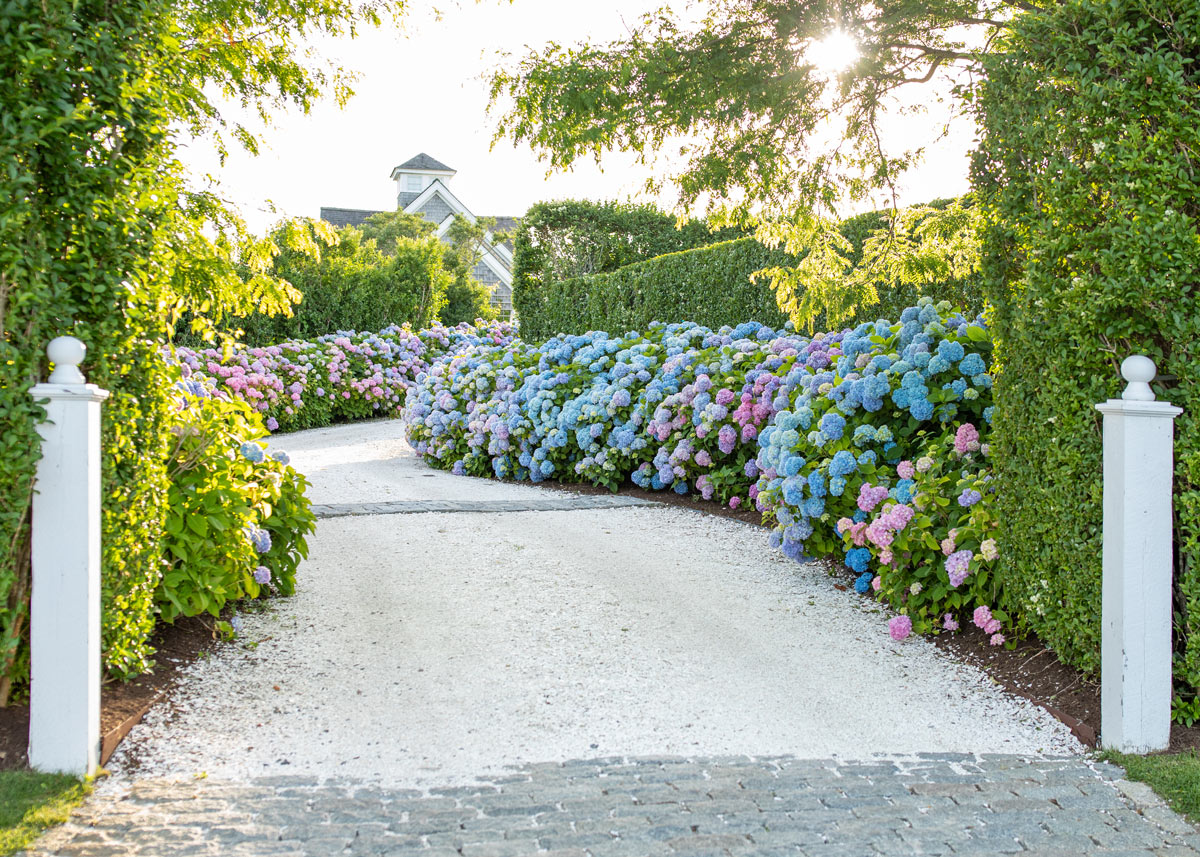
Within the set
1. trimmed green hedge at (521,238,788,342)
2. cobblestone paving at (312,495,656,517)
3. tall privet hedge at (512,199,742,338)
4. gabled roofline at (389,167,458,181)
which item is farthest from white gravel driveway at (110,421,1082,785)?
gabled roofline at (389,167,458,181)

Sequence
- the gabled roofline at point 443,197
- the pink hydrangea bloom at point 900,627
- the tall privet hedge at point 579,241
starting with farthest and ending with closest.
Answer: the gabled roofline at point 443,197, the tall privet hedge at point 579,241, the pink hydrangea bloom at point 900,627

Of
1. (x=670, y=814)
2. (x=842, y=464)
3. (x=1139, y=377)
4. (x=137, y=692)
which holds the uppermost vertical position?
(x=1139, y=377)

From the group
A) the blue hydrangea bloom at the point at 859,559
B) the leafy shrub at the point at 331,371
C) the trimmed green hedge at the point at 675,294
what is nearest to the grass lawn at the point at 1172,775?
the blue hydrangea bloom at the point at 859,559

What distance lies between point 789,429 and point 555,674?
2249 mm

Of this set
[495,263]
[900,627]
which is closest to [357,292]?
[900,627]

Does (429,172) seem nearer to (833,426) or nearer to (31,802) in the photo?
(833,426)

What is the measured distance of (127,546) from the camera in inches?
120

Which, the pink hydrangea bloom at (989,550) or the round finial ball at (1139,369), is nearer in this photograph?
the round finial ball at (1139,369)

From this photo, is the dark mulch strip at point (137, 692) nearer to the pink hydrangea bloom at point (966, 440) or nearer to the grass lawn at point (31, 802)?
the grass lawn at point (31, 802)

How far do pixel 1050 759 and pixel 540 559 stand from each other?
313 cm

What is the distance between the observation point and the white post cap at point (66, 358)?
2691mm

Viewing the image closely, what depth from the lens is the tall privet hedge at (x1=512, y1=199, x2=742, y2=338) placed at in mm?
15867

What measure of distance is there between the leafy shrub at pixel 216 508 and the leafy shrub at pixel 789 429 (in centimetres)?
272

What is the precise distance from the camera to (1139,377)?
290 cm
